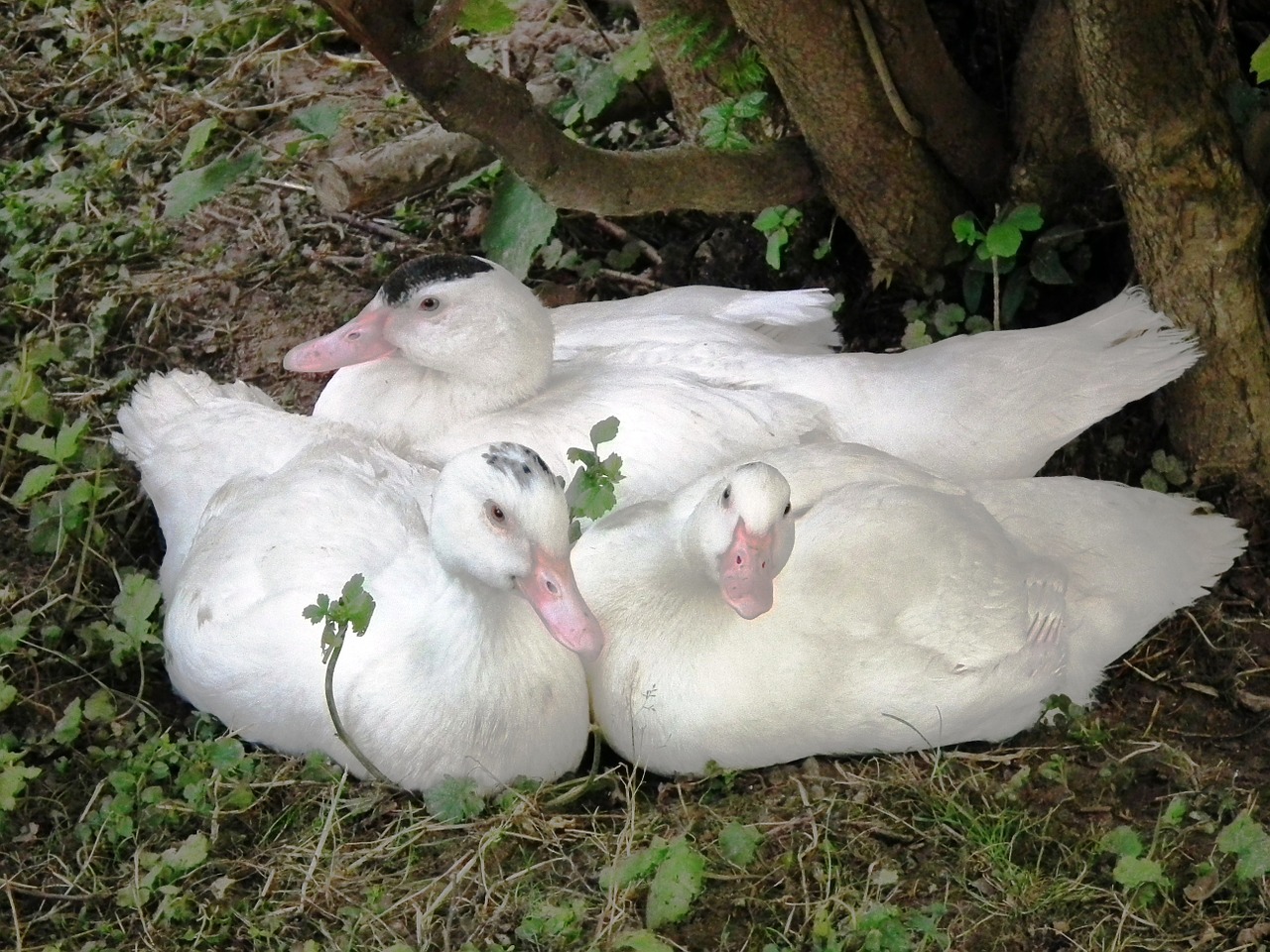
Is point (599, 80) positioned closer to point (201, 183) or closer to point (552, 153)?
point (552, 153)

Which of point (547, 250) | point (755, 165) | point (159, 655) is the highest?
point (755, 165)

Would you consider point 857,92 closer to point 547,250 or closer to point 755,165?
point 755,165

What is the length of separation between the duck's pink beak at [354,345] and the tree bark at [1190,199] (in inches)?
72.0

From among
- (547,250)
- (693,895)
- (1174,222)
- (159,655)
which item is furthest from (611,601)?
(547,250)

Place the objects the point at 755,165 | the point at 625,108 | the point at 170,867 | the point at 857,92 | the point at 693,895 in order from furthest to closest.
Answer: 1. the point at 625,108
2. the point at 755,165
3. the point at 857,92
4. the point at 170,867
5. the point at 693,895

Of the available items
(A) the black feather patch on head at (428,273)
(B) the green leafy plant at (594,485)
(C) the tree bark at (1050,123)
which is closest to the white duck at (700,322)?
(A) the black feather patch on head at (428,273)

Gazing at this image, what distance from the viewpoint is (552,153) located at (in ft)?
11.7

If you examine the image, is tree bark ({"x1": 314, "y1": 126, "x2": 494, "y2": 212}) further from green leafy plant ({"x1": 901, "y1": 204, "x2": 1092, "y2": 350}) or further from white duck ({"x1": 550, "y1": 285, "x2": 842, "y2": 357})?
green leafy plant ({"x1": 901, "y1": 204, "x2": 1092, "y2": 350})

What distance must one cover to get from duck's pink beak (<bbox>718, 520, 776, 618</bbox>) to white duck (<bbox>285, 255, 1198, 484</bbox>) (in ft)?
2.42

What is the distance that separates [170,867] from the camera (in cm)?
311

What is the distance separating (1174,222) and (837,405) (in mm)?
909

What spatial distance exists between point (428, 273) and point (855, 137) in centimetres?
115

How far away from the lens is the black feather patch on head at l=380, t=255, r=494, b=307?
12.5ft

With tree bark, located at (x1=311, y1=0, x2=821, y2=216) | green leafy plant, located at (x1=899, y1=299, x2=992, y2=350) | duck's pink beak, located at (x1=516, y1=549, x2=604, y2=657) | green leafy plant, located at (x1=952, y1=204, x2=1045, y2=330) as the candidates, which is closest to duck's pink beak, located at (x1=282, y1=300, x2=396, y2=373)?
tree bark, located at (x1=311, y1=0, x2=821, y2=216)
